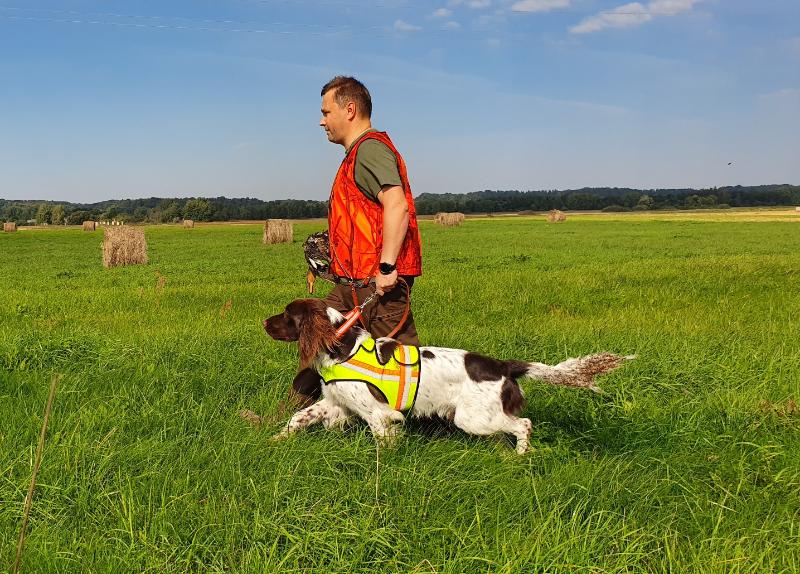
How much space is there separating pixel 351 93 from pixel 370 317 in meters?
1.58

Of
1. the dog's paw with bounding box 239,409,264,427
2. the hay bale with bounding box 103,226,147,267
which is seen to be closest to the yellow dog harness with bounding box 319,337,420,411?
the dog's paw with bounding box 239,409,264,427

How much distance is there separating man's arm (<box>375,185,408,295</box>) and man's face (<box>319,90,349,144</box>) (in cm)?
56

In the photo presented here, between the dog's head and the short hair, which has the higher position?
the short hair

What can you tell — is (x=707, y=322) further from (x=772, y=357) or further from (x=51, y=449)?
(x=51, y=449)

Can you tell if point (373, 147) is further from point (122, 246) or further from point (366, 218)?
point (122, 246)

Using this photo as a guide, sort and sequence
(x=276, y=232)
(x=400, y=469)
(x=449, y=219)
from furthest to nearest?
1. (x=449, y=219)
2. (x=276, y=232)
3. (x=400, y=469)

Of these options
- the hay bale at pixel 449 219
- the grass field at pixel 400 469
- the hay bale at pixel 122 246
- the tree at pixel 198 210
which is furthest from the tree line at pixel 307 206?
the grass field at pixel 400 469

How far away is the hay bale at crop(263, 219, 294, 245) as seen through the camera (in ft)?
113

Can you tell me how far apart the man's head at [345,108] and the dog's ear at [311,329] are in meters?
1.19

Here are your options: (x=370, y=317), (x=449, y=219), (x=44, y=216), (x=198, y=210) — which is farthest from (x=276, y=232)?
(x=44, y=216)

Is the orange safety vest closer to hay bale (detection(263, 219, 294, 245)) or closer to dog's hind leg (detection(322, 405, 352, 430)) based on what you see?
dog's hind leg (detection(322, 405, 352, 430))

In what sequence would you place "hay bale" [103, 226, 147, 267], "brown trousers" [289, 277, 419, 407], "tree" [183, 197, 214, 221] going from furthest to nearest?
"tree" [183, 197, 214, 221]
"hay bale" [103, 226, 147, 267]
"brown trousers" [289, 277, 419, 407]

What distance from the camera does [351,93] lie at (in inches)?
167

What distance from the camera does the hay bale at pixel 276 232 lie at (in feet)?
113
